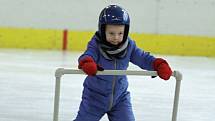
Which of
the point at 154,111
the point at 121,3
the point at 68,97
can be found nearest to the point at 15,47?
the point at 121,3

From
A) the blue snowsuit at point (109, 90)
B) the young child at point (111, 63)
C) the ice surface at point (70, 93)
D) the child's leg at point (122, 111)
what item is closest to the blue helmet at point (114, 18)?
the young child at point (111, 63)

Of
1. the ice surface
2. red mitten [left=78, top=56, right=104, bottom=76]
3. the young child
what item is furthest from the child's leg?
the ice surface

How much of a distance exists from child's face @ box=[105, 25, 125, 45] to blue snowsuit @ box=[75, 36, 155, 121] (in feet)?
0.30

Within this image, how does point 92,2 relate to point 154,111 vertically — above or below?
above

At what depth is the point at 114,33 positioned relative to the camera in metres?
1.72

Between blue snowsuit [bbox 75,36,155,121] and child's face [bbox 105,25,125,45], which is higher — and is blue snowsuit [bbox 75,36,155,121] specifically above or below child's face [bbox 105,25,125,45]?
below

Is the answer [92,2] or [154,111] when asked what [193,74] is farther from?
[92,2]

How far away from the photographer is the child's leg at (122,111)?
6.07ft

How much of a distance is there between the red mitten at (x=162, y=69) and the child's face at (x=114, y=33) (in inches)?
5.9

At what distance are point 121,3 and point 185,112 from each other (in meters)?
3.57

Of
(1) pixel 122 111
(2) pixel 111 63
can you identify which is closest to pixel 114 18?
(2) pixel 111 63

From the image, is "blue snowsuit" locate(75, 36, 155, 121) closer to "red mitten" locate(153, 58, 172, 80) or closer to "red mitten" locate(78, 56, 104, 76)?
"red mitten" locate(153, 58, 172, 80)

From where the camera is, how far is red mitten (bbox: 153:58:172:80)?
165 cm

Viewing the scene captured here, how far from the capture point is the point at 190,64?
5.36 meters
